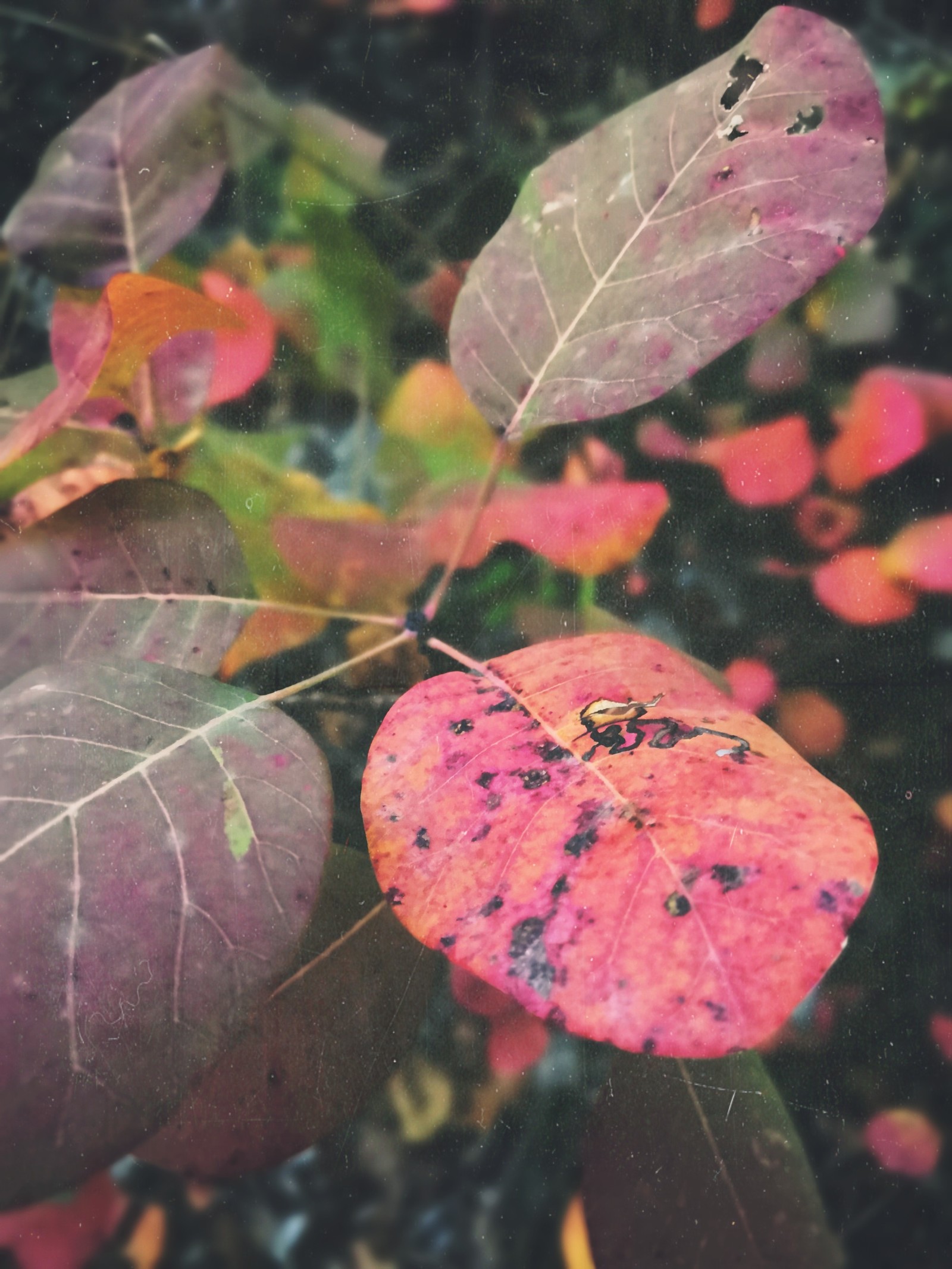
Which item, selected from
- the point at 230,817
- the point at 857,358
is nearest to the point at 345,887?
the point at 230,817

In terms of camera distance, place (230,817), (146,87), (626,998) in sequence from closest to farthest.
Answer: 1. (626,998)
2. (230,817)
3. (146,87)

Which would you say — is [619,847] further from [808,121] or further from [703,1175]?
[808,121]

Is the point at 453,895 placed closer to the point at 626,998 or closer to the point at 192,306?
the point at 626,998

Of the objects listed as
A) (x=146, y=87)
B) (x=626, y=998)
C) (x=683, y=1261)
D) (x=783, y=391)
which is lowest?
(x=683, y=1261)

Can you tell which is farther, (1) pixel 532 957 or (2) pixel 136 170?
(2) pixel 136 170

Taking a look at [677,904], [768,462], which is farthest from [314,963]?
[768,462]

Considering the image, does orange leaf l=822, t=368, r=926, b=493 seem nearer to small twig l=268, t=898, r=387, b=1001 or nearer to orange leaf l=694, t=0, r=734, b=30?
orange leaf l=694, t=0, r=734, b=30
